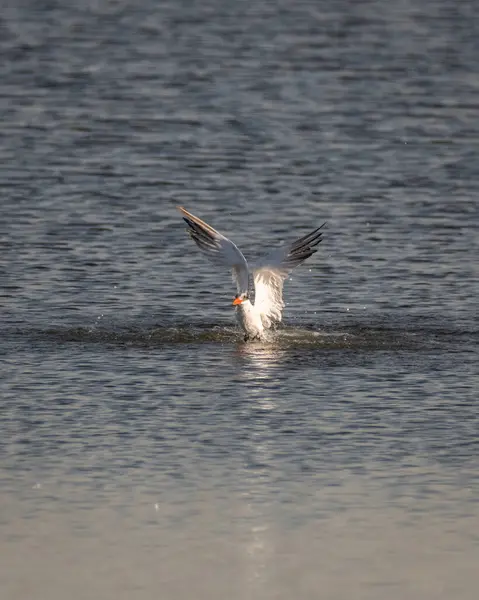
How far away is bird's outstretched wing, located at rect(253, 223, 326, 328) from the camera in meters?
19.3

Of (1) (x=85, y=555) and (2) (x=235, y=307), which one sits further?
(2) (x=235, y=307)

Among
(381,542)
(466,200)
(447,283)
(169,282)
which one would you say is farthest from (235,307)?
(381,542)

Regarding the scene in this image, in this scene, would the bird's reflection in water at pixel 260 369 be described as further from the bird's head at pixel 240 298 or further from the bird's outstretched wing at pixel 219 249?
the bird's outstretched wing at pixel 219 249

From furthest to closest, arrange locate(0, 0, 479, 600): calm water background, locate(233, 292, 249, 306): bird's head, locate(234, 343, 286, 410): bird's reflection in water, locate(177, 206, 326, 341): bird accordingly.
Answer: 1. locate(177, 206, 326, 341): bird
2. locate(233, 292, 249, 306): bird's head
3. locate(234, 343, 286, 410): bird's reflection in water
4. locate(0, 0, 479, 600): calm water background

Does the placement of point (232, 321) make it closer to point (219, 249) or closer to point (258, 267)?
point (258, 267)

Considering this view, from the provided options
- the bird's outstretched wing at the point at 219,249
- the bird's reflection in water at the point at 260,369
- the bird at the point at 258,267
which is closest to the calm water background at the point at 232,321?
the bird's reflection in water at the point at 260,369

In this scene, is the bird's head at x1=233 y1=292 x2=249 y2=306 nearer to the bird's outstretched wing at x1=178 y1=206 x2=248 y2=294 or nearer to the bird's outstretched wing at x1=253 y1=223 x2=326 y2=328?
the bird's outstretched wing at x1=178 y1=206 x2=248 y2=294

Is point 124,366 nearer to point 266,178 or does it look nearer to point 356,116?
point 266,178

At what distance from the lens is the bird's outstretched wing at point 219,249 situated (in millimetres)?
19266

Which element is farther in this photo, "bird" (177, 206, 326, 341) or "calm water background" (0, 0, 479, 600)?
"bird" (177, 206, 326, 341)

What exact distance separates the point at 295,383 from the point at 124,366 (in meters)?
1.73

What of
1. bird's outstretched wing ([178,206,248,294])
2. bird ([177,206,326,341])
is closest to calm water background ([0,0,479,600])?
bird ([177,206,326,341])

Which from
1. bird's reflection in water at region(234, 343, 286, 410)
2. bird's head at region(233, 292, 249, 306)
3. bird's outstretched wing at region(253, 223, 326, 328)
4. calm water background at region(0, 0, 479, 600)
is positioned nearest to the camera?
calm water background at region(0, 0, 479, 600)

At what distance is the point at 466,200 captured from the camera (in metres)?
25.1
